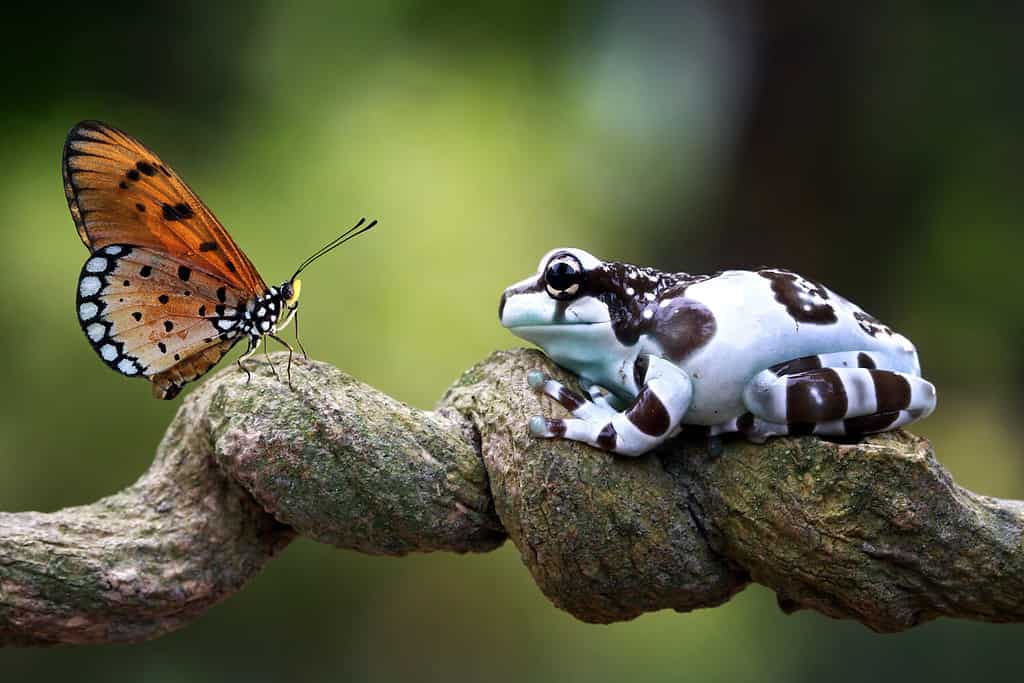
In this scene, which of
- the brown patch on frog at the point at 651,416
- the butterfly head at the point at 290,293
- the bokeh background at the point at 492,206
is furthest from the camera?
the bokeh background at the point at 492,206

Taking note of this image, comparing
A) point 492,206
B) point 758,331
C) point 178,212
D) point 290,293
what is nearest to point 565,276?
point 758,331

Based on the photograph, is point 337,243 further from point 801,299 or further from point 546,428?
point 801,299

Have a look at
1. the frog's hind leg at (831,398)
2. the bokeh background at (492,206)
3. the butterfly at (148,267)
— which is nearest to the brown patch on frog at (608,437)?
the frog's hind leg at (831,398)

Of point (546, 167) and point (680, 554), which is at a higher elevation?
point (546, 167)

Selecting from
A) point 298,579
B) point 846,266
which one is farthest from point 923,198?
point 298,579

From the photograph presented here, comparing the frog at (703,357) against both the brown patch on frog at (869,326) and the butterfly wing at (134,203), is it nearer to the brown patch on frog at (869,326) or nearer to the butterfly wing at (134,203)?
the brown patch on frog at (869,326)

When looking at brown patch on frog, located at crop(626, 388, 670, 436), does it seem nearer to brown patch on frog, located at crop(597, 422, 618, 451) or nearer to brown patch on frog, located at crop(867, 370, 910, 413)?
brown patch on frog, located at crop(597, 422, 618, 451)

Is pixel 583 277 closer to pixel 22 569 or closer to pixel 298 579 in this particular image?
pixel 22 569
